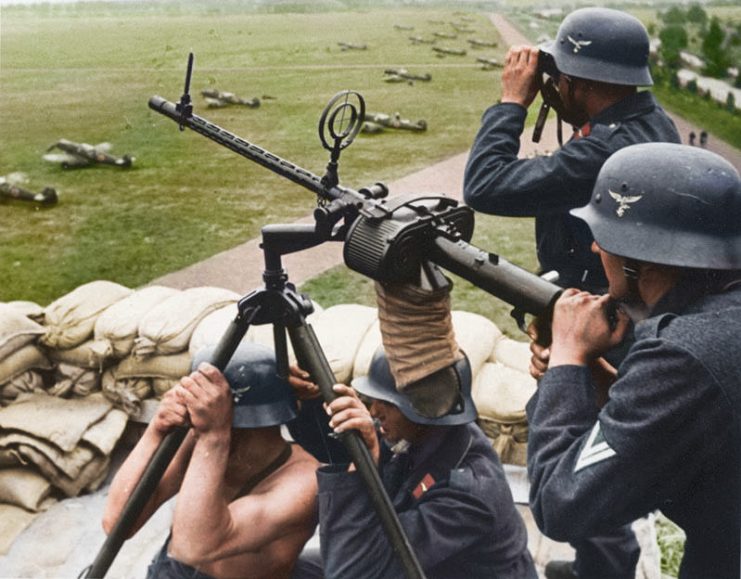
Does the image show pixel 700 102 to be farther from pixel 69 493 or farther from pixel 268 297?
pixel 69 493

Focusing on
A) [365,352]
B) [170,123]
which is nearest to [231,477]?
[365,352]

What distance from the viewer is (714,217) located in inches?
71.1

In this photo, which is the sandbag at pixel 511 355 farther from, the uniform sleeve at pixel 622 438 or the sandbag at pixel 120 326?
the uniform sleeve at pixel 622 438

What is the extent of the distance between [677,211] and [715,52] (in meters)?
4.10

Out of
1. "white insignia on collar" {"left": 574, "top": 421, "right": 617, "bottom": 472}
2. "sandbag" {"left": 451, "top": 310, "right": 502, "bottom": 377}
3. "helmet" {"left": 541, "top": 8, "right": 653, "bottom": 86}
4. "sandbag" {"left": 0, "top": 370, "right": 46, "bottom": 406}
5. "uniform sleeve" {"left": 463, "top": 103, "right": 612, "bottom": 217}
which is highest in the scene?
"helmet" {"left": 541, "top": 8, "right": 653, "bottom": 86}

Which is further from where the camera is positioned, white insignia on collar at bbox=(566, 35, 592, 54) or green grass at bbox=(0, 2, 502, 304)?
green grass at bbox=(0, 2, 502, 304)

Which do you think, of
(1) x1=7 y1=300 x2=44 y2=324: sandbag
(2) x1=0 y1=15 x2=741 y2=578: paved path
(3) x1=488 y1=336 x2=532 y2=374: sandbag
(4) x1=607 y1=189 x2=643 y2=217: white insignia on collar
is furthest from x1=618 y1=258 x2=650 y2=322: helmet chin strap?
(1) x1=7 y1=300 x2=44 y2=324: sandbag

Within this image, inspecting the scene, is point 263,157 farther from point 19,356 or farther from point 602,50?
point 19,356

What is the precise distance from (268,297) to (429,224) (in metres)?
0.61

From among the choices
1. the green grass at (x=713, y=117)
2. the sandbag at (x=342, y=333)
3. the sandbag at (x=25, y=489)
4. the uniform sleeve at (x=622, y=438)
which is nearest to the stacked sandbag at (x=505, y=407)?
the sandbag at (x=342, y=333)

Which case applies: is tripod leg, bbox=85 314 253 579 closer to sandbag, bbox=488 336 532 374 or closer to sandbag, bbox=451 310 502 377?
sandbag, bbox=451 310 502 377

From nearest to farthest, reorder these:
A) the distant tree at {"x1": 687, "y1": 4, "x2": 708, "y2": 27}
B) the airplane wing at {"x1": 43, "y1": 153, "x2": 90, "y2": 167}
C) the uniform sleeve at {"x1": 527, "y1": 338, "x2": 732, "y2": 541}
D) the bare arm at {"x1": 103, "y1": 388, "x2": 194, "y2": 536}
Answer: the uniform sleeve at {"x1": 527, "y1": 338, "x2": 732, "y2": 541}
the bare arm at {"x1": 103, "y1": 388, "x2": 194, "y2": 536}
the distant tree at {"x1": 687, "y1": 4, "x2": 708, "y2": 27}
the airplane wing at {"x1": 43, "y1": 153, "x2": 90, "y2": 167}

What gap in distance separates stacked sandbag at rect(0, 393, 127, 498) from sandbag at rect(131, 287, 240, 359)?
1.64ft

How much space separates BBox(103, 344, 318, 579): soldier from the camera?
242 centimetres
